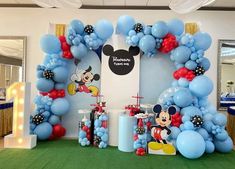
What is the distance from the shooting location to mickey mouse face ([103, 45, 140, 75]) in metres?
4.62

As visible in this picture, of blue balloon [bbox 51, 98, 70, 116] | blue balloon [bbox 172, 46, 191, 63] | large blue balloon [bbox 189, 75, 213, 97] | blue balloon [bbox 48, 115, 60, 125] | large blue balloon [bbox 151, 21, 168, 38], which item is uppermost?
large blue balloon [bbox 151, 21, 168, 38]

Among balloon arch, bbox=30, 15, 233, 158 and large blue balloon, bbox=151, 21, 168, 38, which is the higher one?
large blue balloon, bbox=151, 21, 168, 38

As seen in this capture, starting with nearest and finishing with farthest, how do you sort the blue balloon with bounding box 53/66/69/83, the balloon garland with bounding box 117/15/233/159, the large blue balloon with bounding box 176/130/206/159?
the large blue balloon with bounding box 176/130/206/159 → the balloon garland with bounding box 117/15/233/159 → the blue balloon with bounding box 53/66/69/83

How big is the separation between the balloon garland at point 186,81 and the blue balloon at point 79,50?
0.78m

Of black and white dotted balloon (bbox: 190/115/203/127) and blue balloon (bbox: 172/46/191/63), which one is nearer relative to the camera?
black and white dotted balloon (bbox: 190/115/203/127)

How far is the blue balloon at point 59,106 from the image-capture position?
4359 mm

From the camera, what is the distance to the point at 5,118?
4.79 meters

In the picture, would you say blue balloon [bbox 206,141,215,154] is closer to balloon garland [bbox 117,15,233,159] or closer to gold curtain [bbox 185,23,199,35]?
balloon garland [bbox 117,15,233,159]

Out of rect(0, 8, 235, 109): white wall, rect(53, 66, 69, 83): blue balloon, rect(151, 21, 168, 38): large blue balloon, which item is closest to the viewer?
rect(151, 21, 168, 38): large blue balloon

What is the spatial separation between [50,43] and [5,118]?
1917 millimetres

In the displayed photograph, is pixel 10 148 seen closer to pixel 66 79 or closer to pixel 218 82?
pixel 66 79

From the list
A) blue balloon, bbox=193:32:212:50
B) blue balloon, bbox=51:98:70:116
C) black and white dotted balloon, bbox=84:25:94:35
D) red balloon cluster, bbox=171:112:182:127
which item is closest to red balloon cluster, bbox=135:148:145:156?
red balloon cluster, bbox=171:112:182:127

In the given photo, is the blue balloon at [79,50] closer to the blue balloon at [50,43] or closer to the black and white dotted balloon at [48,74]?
the blue balloon at [50,43]

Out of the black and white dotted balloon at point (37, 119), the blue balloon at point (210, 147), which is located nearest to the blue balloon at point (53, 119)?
the black and white dotted balloon at point (37, 119)
